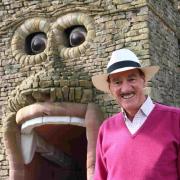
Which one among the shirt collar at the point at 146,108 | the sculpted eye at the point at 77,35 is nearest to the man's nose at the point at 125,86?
the shirt collar at the point at 146,108

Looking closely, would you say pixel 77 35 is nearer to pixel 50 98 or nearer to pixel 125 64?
pixel 50 98

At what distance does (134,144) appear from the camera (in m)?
2.39

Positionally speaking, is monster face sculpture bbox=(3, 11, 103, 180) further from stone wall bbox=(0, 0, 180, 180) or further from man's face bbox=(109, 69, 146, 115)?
man's face bbox=(109, 69, 146, 115)

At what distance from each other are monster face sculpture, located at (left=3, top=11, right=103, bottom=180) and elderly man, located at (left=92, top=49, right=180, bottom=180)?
5.07m

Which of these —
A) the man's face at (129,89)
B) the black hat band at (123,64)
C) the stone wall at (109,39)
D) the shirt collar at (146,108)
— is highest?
the stone wall at (109,39)

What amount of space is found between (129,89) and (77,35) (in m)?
6.13

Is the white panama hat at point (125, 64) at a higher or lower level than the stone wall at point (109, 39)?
lower

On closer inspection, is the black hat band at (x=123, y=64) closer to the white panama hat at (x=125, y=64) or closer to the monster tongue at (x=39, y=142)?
the white panama hat at (x=125, y=64)

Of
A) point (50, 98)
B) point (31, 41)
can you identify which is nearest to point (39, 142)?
point (50, 98)

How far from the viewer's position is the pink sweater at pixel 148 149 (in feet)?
7.57

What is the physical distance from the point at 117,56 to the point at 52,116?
530 cm

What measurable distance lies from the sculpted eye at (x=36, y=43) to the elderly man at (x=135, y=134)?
6.24m

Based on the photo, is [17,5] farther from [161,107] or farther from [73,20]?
[161,107]

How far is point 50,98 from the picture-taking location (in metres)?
7.81
